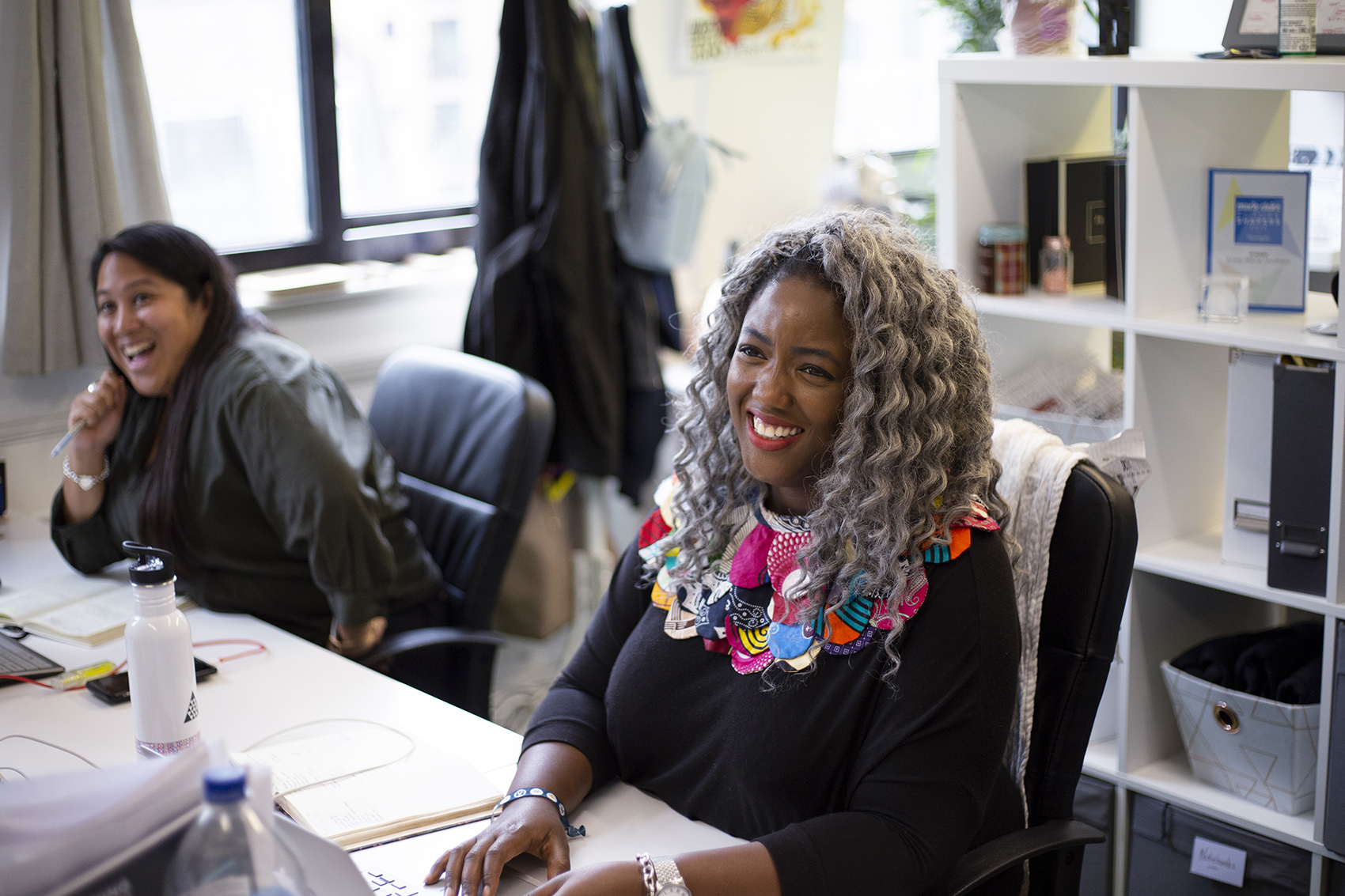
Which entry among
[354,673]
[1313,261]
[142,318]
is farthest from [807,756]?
[1313,261]

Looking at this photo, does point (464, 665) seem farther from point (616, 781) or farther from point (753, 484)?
point (753, 484)

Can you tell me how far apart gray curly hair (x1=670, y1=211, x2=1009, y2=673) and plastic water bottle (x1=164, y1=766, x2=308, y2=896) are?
0.65m

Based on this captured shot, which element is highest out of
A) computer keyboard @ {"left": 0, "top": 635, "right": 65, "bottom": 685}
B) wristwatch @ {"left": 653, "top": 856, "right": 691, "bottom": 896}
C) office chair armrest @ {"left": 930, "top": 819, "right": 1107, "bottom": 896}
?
computer keyboard @ {"left": 0, "top": 635, "right": 65, "bottom": 685}

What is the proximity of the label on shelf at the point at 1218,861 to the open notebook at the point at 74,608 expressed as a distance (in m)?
1.73

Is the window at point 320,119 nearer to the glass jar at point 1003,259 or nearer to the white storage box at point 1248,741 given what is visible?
the glass jar at point 1003,259

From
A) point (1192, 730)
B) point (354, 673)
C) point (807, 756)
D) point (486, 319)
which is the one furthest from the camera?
point (486, 319)

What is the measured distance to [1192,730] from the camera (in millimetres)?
2014

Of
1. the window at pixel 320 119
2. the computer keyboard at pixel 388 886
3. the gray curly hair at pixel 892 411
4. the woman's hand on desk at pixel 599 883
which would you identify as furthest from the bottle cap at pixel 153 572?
the window at pixel 320 119

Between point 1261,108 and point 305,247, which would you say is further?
point 305,247

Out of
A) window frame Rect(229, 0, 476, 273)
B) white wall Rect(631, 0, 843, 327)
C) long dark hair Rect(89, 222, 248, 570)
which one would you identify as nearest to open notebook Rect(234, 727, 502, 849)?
long dark hair Rect(89, 222, 248, 570)

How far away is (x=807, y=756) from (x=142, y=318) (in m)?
1.43

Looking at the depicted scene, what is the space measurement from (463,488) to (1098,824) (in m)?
1.29

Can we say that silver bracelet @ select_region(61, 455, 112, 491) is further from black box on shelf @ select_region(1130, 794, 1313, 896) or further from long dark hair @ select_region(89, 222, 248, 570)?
black box on shelf @ select_region(1130, 794, 1313, 896)

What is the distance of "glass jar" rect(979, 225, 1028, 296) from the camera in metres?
2.17
